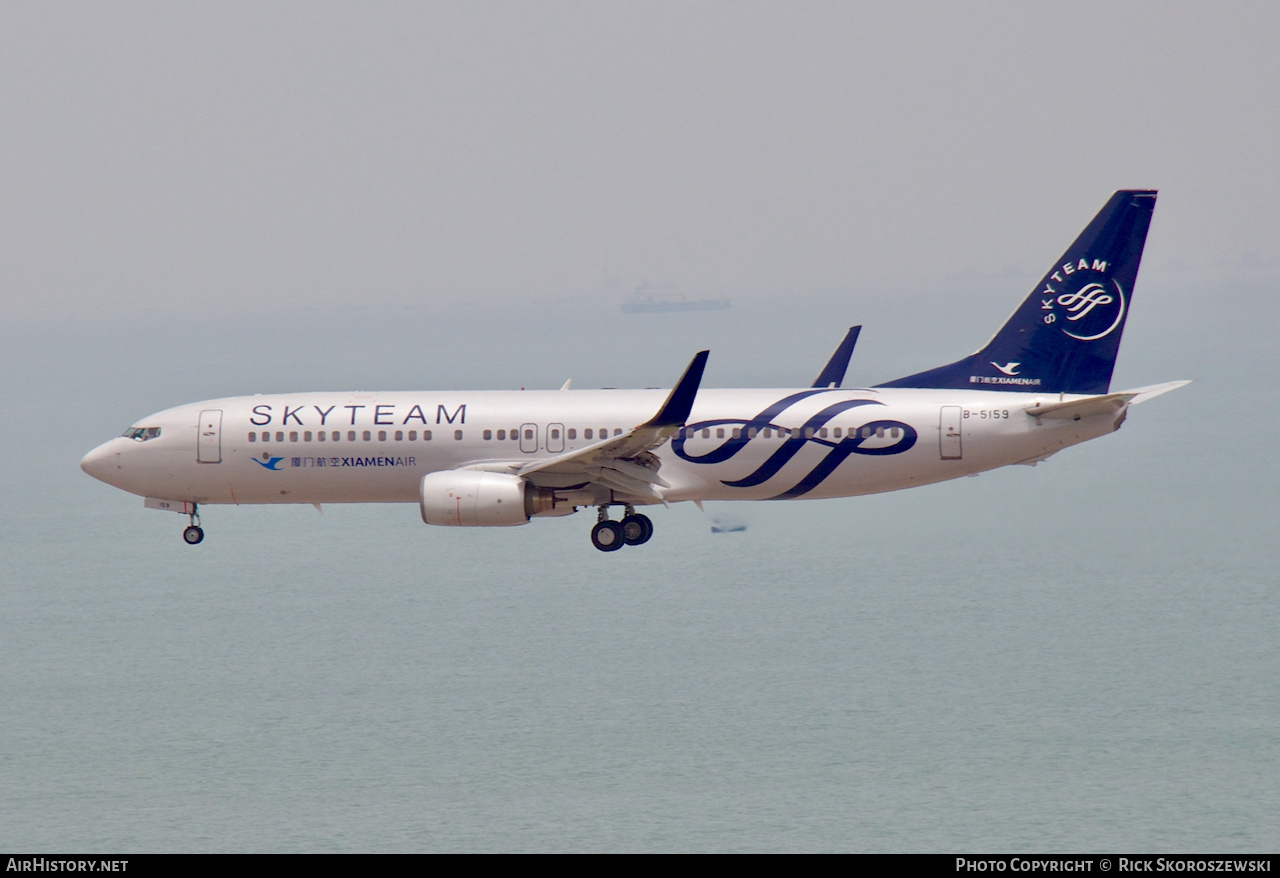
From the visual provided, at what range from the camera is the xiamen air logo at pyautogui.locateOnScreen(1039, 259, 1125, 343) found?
53.4 metres

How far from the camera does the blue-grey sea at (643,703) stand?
122625 mm

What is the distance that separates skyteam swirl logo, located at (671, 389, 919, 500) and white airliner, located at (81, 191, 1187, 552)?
5cm

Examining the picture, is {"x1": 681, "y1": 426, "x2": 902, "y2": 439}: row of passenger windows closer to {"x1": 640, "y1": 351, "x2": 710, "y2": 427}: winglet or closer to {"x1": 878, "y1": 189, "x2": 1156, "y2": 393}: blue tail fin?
{"x1": 640, "y1": 351, "x2": 710, "y2": 427}: winglet

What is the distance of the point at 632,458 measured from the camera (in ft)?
163

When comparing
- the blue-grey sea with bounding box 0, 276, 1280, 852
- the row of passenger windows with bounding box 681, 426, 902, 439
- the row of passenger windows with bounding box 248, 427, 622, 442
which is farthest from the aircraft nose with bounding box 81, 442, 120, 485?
the blue-grey sea with bounding box 0, 276, 1280, 852

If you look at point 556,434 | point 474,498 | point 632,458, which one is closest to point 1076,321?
point 632,458

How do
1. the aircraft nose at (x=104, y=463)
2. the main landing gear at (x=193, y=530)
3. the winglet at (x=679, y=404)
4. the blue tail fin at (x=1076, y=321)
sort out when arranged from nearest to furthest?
the winglet at (x=679, y=404) < the blue tail fin at (x=1076, y=321) < the main landing gear at (x=193, y=530) < the aircraft nose at (x=104, y=463)

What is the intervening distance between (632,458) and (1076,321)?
1769 cm

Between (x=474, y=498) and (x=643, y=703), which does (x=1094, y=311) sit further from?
(x=643, y=703)

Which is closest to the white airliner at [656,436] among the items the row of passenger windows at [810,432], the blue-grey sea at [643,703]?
the row of passenger windows at [810,432]

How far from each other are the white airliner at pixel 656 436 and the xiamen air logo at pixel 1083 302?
0.05 metres

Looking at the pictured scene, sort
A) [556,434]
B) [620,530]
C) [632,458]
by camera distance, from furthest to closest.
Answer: [620,530], [556,434], [632,458]

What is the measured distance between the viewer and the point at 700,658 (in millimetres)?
154750

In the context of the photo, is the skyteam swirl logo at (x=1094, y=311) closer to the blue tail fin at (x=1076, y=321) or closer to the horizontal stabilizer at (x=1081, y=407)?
the blue tail fin at (x=1076, y=321)
